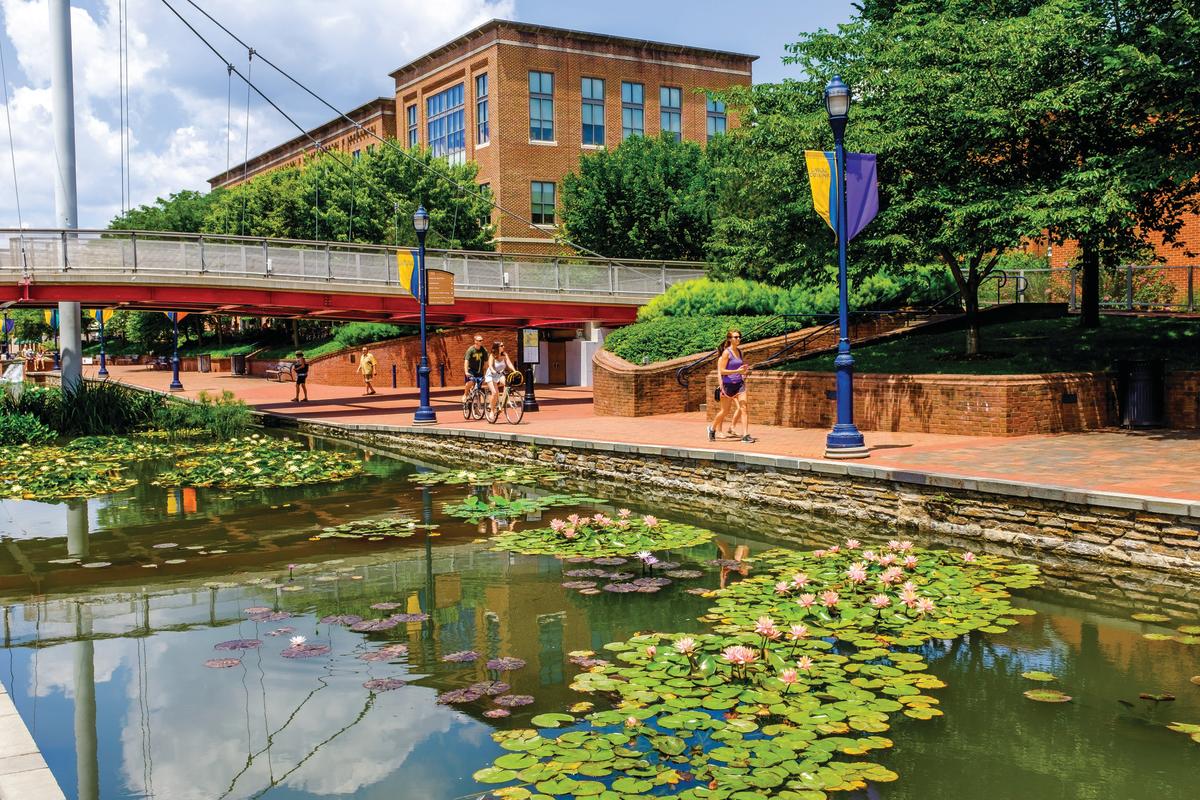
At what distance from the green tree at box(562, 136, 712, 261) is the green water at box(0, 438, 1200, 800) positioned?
33.9 meters

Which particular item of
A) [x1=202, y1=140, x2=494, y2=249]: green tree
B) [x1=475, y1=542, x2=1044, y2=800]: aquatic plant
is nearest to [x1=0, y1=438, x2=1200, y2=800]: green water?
[x1=475, y1=542, x2=1044, y2=800]: aquatic plant

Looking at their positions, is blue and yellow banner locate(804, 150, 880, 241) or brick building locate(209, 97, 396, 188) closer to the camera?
blue and yellow banner locate(804, 150, 880, 241)

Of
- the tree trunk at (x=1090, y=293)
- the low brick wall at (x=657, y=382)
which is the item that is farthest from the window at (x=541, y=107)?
the tree trunk at (x=1090, y=293)

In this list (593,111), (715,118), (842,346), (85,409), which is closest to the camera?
(842,346)

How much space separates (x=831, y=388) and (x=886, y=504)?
6584 mm

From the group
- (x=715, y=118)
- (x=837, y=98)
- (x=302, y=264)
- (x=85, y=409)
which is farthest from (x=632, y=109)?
(x=837, y=98)

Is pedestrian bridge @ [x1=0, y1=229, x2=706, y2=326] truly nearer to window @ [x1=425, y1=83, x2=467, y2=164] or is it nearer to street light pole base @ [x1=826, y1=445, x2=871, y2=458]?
street light pole base @ [x1=826, y1=445, x2=871, y2=458]

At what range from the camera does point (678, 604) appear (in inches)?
323

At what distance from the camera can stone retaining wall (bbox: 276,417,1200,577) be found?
8.95 meters

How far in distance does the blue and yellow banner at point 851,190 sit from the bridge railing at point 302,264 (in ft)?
60.8

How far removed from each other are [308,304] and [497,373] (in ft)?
32.3

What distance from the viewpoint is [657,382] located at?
901 inches

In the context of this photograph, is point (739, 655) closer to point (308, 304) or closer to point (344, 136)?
point (308, 304)

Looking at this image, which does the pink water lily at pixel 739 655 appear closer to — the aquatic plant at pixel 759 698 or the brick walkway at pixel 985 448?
the aquatic plant at pixel 759 698
